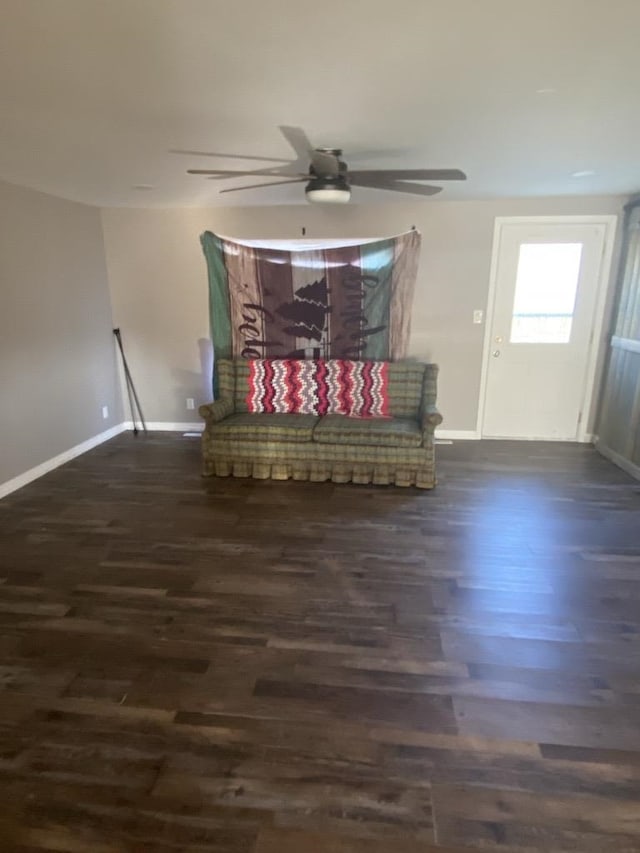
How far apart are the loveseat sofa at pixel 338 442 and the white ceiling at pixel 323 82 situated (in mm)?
1756

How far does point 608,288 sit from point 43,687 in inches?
201

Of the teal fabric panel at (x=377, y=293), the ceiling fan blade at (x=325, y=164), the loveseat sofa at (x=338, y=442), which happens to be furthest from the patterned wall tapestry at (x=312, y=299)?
the ceiling fan blade at (x=325, y=164)

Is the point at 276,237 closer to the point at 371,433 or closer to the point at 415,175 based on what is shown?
the point at 371,433

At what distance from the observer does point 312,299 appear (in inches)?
181

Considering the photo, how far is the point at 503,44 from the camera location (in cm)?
164

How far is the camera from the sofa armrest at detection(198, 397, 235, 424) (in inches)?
159

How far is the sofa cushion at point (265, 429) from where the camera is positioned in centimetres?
399

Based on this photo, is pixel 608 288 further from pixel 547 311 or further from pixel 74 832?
pixel 74 832

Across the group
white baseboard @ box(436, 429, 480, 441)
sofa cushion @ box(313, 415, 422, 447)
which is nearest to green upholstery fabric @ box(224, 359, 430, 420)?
sofa cushion @ box(313, 415, 422, 447)

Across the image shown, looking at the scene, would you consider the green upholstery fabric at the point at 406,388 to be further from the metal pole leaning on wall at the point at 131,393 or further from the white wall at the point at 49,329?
the white wall at the point at 49,329

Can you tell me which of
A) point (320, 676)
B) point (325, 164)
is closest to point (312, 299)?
point (325, 164)

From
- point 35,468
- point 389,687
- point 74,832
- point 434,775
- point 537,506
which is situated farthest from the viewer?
point 35,468

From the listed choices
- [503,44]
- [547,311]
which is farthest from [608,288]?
[503,44]

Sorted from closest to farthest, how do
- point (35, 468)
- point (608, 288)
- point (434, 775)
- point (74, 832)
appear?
point (74, 832) < point (434, 775) < point (35, 468) < point (608, 288)
